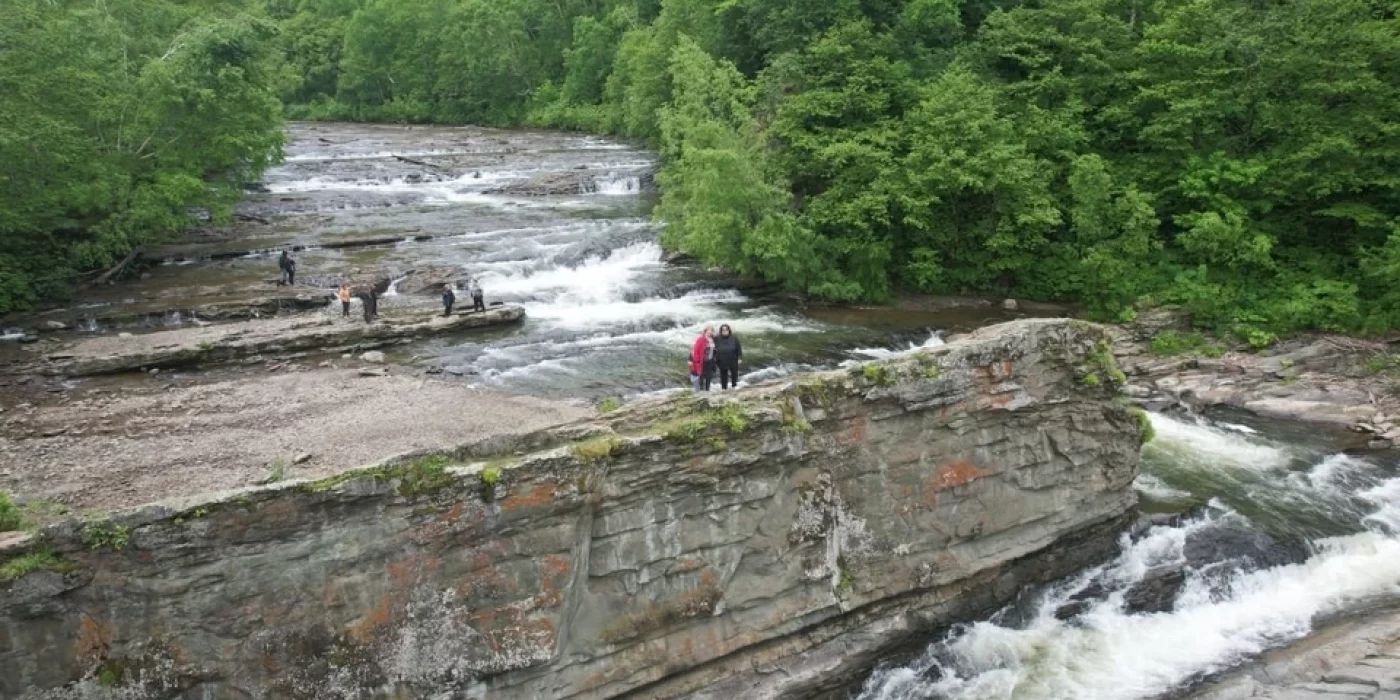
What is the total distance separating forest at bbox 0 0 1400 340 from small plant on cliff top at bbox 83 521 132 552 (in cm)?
1886

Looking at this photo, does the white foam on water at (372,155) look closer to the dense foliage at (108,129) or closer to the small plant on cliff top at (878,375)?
the dense foliage at (108,129)

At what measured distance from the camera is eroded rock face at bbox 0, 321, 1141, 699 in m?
9.33

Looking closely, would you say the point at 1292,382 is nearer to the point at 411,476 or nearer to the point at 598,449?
the point at 598,449

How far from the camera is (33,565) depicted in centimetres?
878

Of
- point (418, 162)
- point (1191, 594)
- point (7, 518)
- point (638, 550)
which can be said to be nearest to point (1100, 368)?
point (1191, 594)

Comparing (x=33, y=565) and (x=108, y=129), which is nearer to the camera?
(x=33, y=565)

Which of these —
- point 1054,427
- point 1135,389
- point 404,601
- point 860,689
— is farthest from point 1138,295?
point 404,601

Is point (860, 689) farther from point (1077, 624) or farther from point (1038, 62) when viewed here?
point (1038, 62)

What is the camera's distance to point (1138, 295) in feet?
86.3

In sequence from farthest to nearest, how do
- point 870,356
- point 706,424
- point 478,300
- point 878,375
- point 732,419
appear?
point 478,300
point 870,356
point 878,375
point 732,419
point 706,424

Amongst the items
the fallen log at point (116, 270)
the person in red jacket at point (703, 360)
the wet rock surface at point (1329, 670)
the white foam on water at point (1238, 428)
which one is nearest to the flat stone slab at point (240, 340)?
the fallen log at point (116, 270)

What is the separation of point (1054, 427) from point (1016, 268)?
14.8 m

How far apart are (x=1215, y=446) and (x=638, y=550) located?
1415cm

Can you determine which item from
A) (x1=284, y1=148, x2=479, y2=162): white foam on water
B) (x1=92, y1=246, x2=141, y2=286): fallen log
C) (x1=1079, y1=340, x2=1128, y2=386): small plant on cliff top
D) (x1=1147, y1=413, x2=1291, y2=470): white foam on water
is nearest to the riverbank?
(x1=1079, y1=340, x2=1128, y2=386): small plant on cliff top
